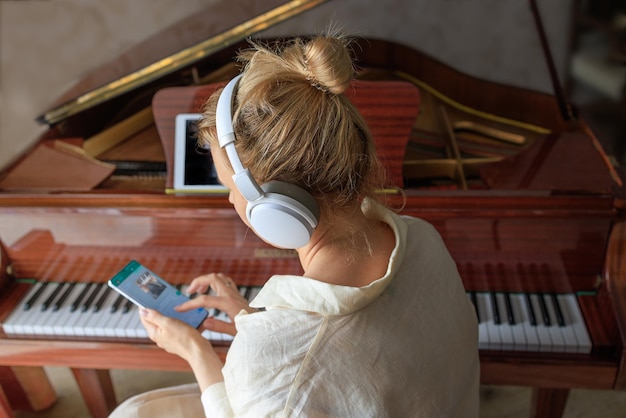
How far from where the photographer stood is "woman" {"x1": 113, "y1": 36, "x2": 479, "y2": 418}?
0.88m

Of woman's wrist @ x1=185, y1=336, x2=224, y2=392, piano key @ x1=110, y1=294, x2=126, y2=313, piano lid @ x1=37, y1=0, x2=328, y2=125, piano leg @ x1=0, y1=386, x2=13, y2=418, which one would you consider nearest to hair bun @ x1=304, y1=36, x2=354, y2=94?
woman's wrist @ x1=185, y1=336, x2=224, y2=392

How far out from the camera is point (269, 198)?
3.02 feet

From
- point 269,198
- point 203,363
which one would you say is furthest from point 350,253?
point 203,363

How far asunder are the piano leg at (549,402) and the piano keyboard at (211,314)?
278 mm

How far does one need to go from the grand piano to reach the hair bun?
57cm

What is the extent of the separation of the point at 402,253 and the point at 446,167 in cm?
84

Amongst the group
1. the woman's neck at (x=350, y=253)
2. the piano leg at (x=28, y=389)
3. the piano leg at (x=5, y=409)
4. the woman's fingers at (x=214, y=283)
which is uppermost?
the woman's neck at (x=350, y=253)

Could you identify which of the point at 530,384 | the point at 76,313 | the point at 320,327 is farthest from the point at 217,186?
the point at 530,384

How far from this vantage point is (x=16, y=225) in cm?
171

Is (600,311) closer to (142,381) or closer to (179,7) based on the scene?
(142,381)

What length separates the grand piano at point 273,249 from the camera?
1542 mm

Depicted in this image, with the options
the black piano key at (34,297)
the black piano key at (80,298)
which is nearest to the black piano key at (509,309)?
the black piano key at (80,298)

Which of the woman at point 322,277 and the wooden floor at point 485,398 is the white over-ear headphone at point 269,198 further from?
the wooden floor at point 485,398

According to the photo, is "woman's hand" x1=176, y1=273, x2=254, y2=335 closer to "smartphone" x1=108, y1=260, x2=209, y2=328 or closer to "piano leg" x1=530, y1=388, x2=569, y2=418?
"smartphone" x1=108, y1=260, x2=209, y2=328
